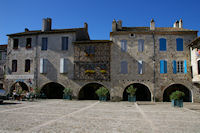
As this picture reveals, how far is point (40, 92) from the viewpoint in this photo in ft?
71.2

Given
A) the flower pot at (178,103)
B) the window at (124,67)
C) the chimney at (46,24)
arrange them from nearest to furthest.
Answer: the flower pot at (178,103) < the window at (124,67) < the chimney at (46,24)

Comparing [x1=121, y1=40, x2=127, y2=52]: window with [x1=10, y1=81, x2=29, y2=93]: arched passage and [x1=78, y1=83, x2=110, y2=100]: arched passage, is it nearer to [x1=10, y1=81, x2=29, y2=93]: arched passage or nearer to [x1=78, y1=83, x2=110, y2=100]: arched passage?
[x1=78, y1=83, x2=110, y2=100]: arched passage

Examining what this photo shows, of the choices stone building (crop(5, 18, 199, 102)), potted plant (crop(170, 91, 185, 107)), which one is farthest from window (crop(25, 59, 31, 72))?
potted plant (crop(170, 91, 185, 107))

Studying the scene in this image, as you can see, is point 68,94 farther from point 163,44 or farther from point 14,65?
point 163,44

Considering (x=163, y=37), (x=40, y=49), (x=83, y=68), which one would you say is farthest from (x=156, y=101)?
(x=40, y=49)

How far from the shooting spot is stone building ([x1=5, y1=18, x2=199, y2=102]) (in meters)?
19.8

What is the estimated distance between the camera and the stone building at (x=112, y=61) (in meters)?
19.8

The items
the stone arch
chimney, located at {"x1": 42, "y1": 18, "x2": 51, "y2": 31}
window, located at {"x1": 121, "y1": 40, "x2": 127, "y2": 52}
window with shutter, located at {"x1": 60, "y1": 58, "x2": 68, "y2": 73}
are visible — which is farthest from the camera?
the stone arch

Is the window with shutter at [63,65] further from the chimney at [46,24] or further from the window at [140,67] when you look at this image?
the window at [140,67]

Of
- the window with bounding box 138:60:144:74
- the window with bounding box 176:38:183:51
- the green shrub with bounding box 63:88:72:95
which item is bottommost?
the green shrub with bounding box 63:88:72:95

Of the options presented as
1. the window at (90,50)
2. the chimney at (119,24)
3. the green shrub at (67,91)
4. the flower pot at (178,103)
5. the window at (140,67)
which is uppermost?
the chimney at (119,24)

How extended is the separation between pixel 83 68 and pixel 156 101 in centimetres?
925

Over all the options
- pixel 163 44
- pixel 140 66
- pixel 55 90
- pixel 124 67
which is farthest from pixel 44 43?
pixel 163 44

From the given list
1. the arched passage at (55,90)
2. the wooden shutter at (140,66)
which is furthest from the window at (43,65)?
the wooden shutter at (140,66)
